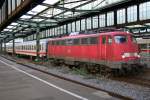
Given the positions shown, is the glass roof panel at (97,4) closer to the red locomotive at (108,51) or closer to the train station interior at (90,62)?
the train station interior at (90,62)

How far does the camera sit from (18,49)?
62.2 m

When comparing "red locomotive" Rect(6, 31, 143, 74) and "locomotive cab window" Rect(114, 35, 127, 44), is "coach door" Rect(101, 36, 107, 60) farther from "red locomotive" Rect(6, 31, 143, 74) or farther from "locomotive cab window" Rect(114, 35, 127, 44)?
"locomotive cab window" Rect(114, 35, 127, 44)

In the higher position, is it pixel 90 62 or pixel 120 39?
pixel 120 39

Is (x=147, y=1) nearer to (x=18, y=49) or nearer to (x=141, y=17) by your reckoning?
(x=141, y=17)

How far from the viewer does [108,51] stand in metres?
19.9

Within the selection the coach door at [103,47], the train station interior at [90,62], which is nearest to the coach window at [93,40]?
the train station interior at [90,62]

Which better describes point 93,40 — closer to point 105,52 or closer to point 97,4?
point 105,52

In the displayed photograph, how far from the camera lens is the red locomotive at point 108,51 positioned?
63.2 ft

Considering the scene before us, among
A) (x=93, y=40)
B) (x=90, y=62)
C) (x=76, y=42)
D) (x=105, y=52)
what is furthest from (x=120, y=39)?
(x=76, y=42)

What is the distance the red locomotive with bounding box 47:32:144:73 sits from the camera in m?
19.2

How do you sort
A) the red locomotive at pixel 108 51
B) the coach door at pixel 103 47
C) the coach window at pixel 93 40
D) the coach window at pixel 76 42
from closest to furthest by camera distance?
the red locomotive at pixel 108 51 < the coach door at pixel 103 47 < the coach window at pixel 93 40 < the coach window at pixel 76 42

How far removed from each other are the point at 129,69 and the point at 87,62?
15.5 feet

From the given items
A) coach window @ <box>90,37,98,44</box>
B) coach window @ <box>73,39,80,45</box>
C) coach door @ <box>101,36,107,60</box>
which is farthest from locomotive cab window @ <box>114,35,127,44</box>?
coach window @ <box>73,39,80,45</box>

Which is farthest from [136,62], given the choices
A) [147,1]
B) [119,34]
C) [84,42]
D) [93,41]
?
[147,1]
